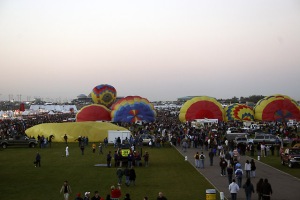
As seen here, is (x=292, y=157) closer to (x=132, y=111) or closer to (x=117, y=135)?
(x=117, y=135)

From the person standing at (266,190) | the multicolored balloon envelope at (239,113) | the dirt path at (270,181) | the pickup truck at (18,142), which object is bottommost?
the dirt path at (270,181)

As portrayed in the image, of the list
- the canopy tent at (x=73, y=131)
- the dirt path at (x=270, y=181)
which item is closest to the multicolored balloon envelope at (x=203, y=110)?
the canopy tent at (x=73, y=131)

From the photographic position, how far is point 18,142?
36594mm

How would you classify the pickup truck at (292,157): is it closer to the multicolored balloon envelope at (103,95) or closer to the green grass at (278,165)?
the green grass at (278,165)

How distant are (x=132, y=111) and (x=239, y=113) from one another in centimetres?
1421

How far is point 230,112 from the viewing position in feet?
204

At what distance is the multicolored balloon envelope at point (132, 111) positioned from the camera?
59319mm

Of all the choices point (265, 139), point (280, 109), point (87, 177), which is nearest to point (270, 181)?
point (87, 177)

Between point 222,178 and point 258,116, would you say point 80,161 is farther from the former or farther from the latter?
point 258,116

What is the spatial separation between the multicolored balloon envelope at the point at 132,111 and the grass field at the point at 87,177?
29549mm

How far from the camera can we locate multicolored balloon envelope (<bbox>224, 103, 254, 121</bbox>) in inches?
2394

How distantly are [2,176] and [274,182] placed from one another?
38.8 feet

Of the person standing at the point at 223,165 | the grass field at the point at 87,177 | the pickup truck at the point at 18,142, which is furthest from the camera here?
the pickup truck at the point at 18,142

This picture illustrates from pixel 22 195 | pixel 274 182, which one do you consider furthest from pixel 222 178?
pixel 22 195
